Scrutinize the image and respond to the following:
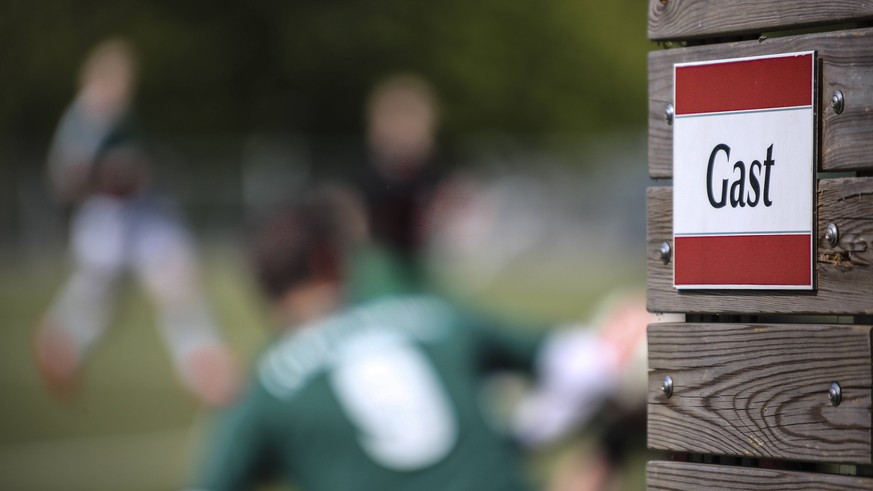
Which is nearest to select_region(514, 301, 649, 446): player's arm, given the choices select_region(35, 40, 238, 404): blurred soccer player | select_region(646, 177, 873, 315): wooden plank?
select_region(646, 177, 873, 315): wooden plank

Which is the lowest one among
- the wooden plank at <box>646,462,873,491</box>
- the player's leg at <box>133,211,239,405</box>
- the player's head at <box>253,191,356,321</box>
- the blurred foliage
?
the player's leg at <box>133,211,239,405</box>

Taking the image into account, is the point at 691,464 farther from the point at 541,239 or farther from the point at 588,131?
the point at 588,131

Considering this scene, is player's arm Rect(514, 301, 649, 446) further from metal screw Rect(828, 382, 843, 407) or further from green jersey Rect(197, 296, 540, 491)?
metal screw Rect(828, 382, 843, 407)

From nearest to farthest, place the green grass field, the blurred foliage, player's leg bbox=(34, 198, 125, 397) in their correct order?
1. the green grass field
2. player's leg bbox=(34, 198, 125, 397)
3. the blurred foliage

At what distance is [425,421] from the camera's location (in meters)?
4.36

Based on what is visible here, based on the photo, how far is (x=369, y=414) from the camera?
14.1 ft

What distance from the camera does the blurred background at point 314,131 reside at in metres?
16.8

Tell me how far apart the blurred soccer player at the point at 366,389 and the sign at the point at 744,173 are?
227 cm

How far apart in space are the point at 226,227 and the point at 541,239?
209 inches

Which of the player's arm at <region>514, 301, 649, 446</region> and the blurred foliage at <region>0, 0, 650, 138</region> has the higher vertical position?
the blurred foliage at <region>0, 0, 650, 138</region>

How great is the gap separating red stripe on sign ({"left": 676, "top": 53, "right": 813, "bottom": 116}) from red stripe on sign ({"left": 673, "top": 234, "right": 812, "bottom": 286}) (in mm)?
193

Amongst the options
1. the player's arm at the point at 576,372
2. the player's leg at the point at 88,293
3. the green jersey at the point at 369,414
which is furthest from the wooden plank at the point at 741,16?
the player's leg at the point at 88,293

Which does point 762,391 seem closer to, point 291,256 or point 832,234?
point 832,234

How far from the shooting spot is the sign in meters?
2.00
